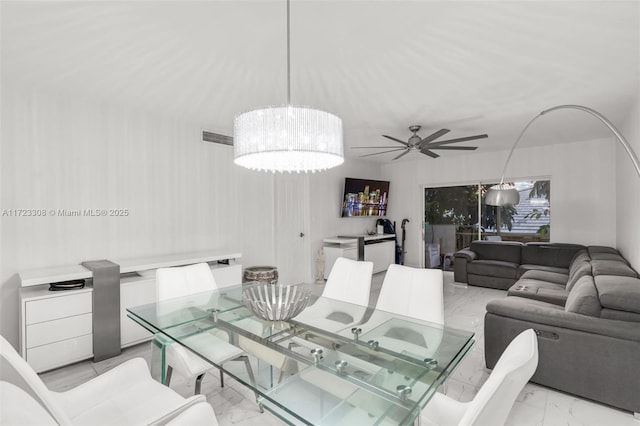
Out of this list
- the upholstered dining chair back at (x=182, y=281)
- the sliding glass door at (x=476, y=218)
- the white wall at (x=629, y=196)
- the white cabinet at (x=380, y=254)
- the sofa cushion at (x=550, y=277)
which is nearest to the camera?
the upholstered dining chair back at (x=182, y=281)

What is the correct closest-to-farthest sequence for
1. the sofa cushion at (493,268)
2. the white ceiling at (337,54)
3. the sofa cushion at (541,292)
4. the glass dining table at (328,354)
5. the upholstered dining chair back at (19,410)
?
the upholstered dining chair back at (19,410), the glass dining table at (328,354), the white ceiling at (337,54), the sofa cushion at (541,292), the sofa cushion at (493,268)

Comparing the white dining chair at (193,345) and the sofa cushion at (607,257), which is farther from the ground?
the sofa cushion at (607,257)

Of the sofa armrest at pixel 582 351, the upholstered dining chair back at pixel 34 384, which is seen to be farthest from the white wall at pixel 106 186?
the sofa armrest at pixel 582 351

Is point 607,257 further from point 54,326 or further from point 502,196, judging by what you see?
point 54,326

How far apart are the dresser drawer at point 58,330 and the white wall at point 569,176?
6.60 meters

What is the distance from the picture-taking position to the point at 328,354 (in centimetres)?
161

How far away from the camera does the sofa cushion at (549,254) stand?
16.7 ft

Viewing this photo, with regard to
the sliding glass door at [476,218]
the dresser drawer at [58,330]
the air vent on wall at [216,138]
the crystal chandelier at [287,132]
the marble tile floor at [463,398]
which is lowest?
the marble tile floor at [463,398]

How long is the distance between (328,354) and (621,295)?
2.17 m

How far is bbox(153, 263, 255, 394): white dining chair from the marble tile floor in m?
Result: 0.19

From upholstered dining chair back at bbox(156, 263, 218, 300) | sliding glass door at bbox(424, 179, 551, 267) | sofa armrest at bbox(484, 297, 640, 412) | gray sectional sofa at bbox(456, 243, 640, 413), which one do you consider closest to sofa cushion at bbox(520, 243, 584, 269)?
sliding glass door at bbox(424, 179, 551, 267)

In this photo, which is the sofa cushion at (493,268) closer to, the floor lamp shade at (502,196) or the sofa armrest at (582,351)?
the floor lamp shade at (502,196)

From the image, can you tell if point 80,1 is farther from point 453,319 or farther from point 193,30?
point 453,319

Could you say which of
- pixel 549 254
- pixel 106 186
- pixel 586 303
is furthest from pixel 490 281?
pixel 106 186
